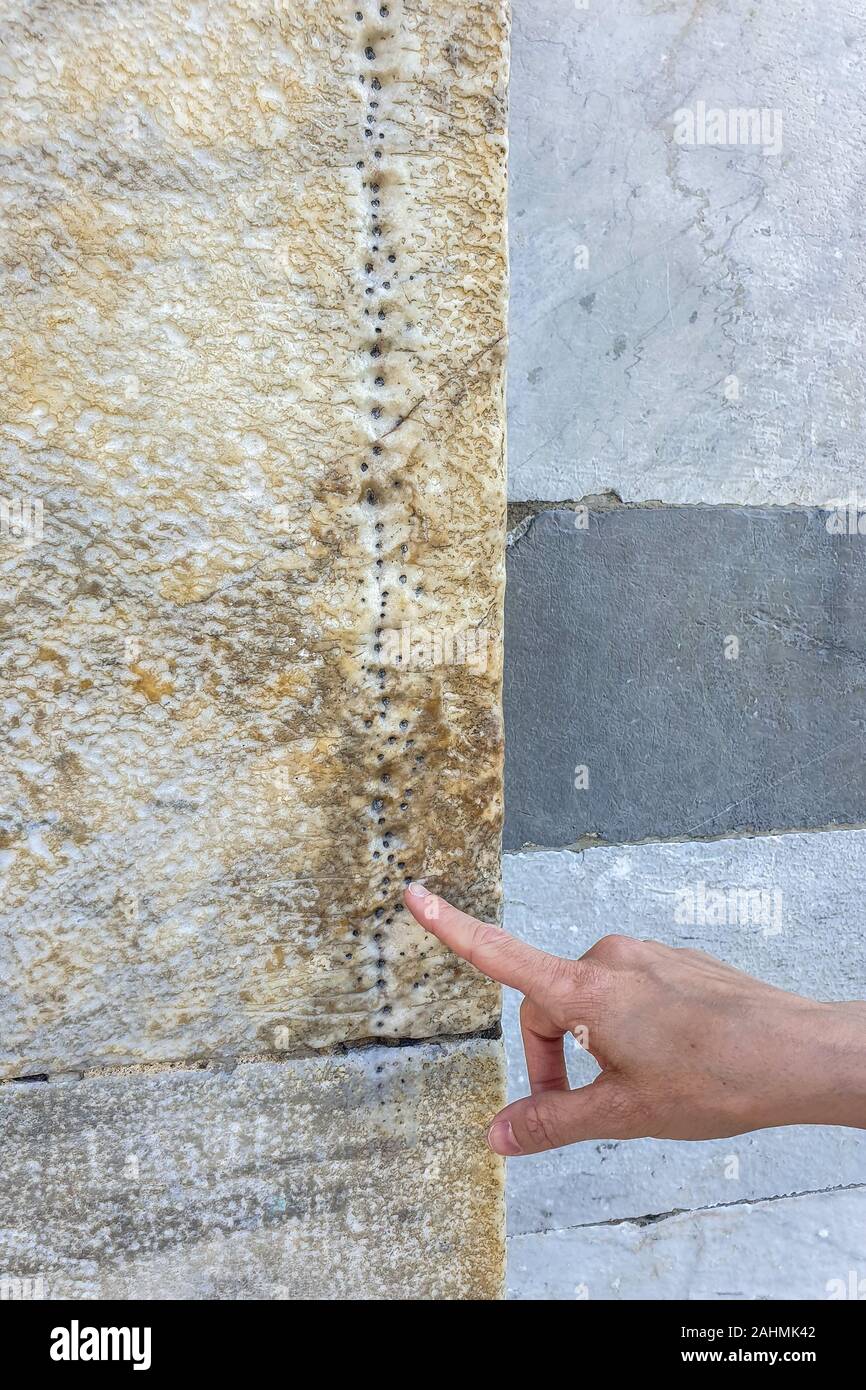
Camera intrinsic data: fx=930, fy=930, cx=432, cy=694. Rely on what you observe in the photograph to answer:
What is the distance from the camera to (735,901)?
1.88 m

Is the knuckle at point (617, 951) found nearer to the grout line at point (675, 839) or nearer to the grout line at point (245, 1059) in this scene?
the grout line at point (245, 1059)

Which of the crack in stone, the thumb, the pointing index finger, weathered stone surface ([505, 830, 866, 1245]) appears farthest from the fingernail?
the crack in stone

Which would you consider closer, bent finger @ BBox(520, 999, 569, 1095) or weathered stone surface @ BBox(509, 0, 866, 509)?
bent finger @ BBox(520, 999, 569, 1095)

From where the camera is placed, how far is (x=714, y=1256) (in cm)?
194

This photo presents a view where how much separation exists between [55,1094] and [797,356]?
174cm

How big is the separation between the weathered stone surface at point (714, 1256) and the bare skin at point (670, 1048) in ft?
3.20

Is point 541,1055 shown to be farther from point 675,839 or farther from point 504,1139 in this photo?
point 675,839

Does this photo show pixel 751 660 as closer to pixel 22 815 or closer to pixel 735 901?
pixel 735 901

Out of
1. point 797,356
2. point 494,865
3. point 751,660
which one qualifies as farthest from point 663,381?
point 494,865

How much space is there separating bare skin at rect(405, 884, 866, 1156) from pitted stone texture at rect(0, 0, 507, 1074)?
256mm

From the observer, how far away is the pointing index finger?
1.07 metres

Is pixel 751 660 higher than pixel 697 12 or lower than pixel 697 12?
lower

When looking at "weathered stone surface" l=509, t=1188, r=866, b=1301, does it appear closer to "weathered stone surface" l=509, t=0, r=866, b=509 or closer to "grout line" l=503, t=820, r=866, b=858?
"grout line" l=503, t=820, r=866, b=858

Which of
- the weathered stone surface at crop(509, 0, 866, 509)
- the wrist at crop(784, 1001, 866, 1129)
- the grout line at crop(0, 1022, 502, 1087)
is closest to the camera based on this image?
the wrist at crop(784, 1001, 866, 1129)
